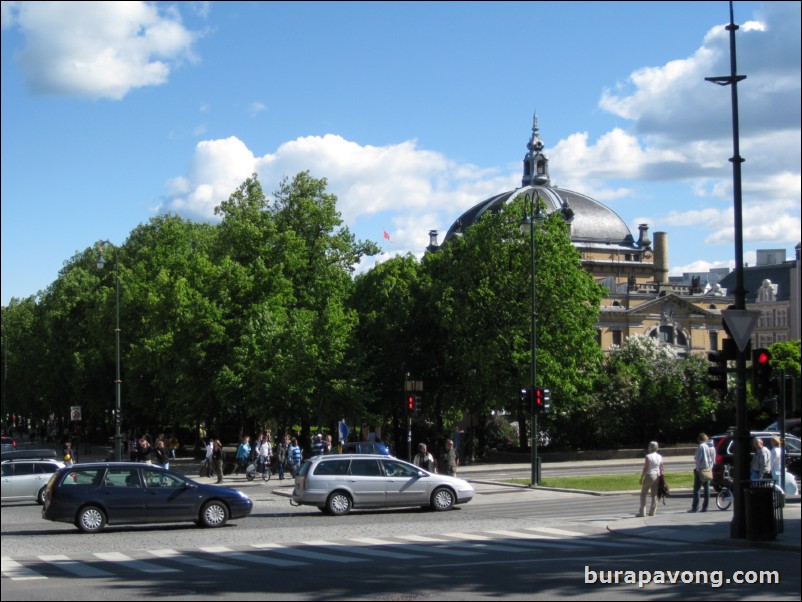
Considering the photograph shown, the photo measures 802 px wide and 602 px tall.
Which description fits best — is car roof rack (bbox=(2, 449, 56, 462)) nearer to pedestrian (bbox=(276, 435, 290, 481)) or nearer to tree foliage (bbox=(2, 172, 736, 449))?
pedestrian (bbox=(276, 435, 290, 481))

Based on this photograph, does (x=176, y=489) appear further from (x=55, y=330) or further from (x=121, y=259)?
(x=55, y=330)

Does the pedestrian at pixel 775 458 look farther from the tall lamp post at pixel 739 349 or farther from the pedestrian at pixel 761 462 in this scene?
the tall lamp post at pixel 739 349

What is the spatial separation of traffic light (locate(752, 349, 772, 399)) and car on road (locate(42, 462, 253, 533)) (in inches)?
459

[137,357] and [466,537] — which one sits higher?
[137,357]

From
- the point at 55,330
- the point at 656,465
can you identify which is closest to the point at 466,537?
the point at 656,465

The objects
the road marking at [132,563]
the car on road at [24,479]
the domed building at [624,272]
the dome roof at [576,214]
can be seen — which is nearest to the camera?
the road marking at [132,563]

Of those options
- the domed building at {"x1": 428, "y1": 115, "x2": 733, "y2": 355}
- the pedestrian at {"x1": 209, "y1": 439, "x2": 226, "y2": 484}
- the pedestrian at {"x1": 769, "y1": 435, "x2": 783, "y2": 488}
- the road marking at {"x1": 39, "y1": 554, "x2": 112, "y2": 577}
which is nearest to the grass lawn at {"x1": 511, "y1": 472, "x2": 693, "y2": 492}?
the pedestrian at {"x1": 769, "y1": 435, "x2": 783, "y2": 488}

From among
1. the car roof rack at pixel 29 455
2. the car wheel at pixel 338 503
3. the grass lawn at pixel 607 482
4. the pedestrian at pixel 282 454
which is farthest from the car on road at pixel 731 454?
the car roof rack at pixel 29 455

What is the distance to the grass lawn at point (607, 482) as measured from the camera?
34938 mm

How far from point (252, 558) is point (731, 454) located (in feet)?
54.8

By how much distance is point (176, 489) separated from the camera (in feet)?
80.3

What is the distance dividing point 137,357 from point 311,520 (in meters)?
35.3

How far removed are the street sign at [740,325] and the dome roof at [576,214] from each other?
102 m

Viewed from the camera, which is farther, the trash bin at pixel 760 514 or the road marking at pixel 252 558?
the trash bin at pixel 760 514
